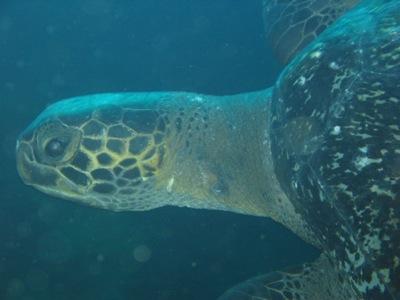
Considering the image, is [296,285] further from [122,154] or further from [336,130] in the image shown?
[122,154]

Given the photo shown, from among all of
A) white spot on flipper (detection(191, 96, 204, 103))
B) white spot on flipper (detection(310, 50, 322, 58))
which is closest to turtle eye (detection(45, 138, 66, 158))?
white spot on flipper (detection(191, 96, 204, 103))

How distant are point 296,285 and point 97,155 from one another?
68.2 inches

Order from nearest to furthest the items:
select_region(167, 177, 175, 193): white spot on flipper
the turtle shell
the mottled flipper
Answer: the turtle shell
select_region(167, 177, 175, 193): white spot on flipper
the mottled flipper

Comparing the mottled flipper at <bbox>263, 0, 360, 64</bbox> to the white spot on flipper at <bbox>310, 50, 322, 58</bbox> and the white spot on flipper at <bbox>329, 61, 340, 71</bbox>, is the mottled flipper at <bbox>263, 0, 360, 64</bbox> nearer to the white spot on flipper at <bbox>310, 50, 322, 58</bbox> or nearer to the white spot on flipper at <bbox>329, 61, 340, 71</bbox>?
the white spot on flipper at <bbox>310, 50, 322, 58</bbox>

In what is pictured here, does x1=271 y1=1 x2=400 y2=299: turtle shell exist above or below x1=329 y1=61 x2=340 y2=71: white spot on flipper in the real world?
below

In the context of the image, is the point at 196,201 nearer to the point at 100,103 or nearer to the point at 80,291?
the point at 100,103

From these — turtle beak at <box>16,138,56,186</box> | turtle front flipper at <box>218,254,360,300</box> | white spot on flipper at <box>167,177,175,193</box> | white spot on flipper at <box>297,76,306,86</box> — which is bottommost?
turtle front flipper at <box>218,254,360,300</box>

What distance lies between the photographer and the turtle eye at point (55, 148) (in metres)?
2.82

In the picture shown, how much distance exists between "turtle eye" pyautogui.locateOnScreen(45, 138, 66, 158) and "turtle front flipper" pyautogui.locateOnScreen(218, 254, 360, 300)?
165 centimetres

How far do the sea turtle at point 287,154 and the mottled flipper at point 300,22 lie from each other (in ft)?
0.54

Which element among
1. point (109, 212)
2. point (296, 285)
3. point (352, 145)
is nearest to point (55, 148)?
point (296, 285)

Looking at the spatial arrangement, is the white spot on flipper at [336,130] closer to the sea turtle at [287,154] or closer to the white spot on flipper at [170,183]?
the sea turtle at [287,154]

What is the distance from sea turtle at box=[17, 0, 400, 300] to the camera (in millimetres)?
1691

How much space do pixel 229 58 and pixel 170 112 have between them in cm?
1041
